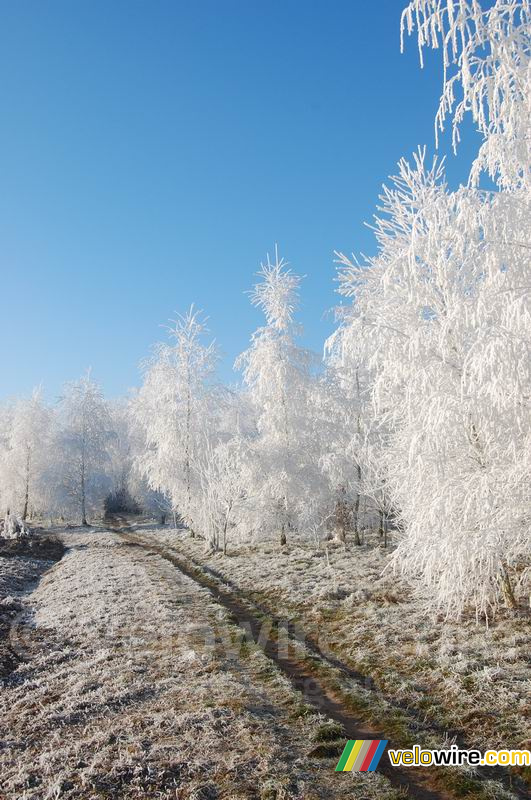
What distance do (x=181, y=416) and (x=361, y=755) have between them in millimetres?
24552

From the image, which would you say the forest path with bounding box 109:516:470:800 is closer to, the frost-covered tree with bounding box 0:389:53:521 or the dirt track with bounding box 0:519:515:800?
the dirt track with bounding box 0:519:515:800

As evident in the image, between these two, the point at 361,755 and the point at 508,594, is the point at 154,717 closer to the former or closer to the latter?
the point at 361,755

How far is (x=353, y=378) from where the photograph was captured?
24.1 m

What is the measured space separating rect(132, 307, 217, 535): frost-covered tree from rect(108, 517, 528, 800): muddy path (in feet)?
35.1

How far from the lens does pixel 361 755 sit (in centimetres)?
647

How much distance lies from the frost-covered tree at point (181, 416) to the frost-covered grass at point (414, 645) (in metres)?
12.1

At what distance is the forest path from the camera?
5.96 meters

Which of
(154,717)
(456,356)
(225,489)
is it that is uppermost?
(456,356)

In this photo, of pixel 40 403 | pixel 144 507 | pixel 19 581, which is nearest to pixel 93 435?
pixel 40 403

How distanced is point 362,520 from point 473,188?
20.8 meters

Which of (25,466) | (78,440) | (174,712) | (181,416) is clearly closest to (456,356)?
(174,712)

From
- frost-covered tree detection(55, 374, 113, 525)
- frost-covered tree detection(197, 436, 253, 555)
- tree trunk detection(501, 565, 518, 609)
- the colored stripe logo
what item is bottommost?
the colored stripe logo

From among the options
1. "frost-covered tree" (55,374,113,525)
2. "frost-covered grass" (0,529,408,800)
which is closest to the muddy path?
"frost-covered grass" (0,529,408,800)

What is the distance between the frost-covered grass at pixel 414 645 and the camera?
7.18 meters
